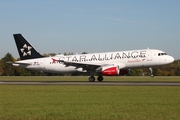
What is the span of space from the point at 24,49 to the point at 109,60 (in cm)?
1439

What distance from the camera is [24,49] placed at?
57.8m

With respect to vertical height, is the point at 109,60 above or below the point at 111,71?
above

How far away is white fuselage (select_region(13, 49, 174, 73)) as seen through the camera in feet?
165

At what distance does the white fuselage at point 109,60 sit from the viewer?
50.4 meters

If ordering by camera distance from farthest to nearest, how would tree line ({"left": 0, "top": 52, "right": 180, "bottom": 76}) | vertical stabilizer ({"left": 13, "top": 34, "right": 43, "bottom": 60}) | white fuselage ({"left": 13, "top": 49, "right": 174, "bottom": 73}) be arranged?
tree line ({"left": 0, "top": 52, "right": 180, "bottom": 76}) < vertical stabilizer ({"left": 13, "top": 34, "right": 43, "bottom": 60}) < white fuselage ({"left": 13, "top": 49, "right": 174, "bottom": 73})

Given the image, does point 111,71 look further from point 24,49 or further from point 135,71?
point 135,71

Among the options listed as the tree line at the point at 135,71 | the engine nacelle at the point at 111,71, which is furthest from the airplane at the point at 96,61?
the tree line at the point at 135,71

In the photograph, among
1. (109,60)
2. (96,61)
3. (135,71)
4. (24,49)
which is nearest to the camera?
(109,60)

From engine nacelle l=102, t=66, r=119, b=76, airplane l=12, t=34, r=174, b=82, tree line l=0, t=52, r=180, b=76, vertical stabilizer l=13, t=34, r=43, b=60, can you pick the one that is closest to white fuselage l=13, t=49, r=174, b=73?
airplane l=12, t=34, r=174, b=82

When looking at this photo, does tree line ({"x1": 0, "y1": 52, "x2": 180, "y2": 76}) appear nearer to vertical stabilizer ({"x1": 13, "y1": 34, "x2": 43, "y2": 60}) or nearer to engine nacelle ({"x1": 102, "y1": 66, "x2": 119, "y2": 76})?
vertical stabilizer ({"x1": 13, "y1": 34, "x2": 43, "y2": 60})

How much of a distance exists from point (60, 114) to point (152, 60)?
36430 mm

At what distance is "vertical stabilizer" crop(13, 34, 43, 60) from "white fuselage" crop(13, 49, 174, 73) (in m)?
0.94

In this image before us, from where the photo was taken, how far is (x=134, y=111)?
1630 centimetres

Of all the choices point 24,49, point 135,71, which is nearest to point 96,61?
point 24,49
